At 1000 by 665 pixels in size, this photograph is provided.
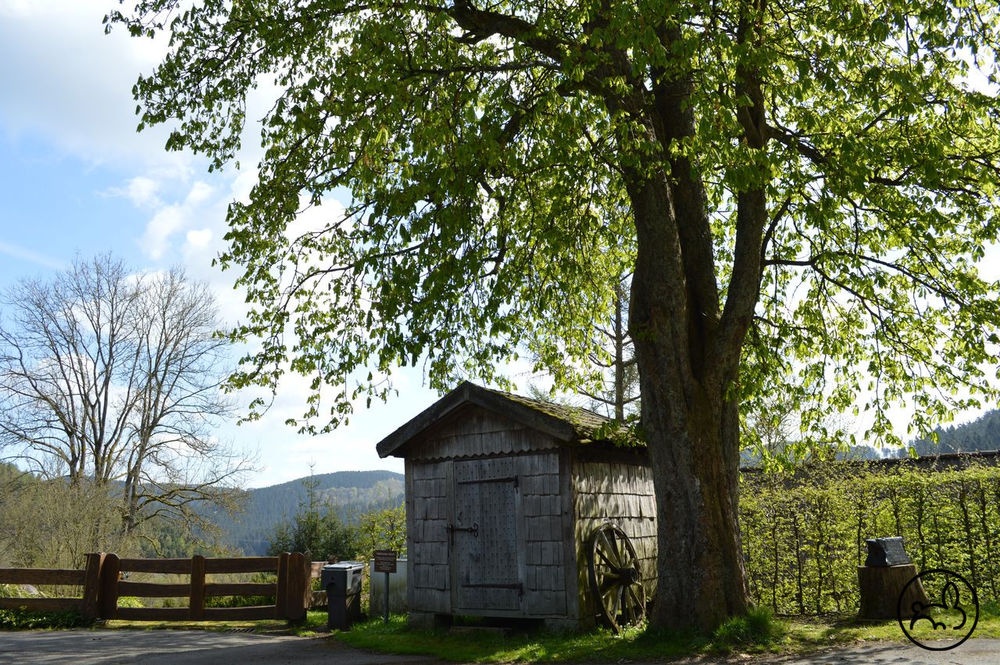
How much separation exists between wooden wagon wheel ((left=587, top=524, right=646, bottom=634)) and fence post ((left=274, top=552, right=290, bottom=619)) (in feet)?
22.1

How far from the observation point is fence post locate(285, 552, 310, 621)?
51.8ft

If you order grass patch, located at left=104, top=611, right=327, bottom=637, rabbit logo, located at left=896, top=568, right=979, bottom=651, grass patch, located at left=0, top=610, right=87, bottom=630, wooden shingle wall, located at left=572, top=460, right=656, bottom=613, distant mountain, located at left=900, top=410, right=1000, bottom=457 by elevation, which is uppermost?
distant mountain, located at left=900, top=410, right=1000, bottom=457

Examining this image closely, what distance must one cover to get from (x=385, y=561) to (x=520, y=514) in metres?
3.75

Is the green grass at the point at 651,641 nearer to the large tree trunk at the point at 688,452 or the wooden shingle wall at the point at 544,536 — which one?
the large tree trunk at the point at 688,452

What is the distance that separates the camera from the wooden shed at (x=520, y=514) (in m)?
12.5

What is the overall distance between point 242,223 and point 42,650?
23.8 ft

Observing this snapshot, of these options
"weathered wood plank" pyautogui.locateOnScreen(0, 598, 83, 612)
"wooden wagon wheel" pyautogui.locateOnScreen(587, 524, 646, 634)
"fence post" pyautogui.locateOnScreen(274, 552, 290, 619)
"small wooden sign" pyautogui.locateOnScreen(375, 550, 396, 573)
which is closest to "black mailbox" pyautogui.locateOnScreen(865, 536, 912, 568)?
"wooden wagon wheel" pyautogui.locateOnScreen(587, 524, 646, 634)

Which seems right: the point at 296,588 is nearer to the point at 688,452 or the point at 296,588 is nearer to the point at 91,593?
the point at 91,593

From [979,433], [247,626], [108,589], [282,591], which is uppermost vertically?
[979,433]

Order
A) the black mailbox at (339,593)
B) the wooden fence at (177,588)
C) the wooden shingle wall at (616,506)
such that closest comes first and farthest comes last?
the wooden shingle wall at (616,506), the black mailbox at (339,593), the wooden fence at (177,588)

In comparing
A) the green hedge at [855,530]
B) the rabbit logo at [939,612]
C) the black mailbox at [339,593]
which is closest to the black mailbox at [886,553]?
the rabbit logo at [939,612]

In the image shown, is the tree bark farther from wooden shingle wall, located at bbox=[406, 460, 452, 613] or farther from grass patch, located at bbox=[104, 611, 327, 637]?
grass patch, located at bbox=[104, 611, 327, 637]

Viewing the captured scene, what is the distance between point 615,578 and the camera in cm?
1277

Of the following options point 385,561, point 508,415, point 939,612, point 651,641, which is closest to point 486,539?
A: point 508,415
